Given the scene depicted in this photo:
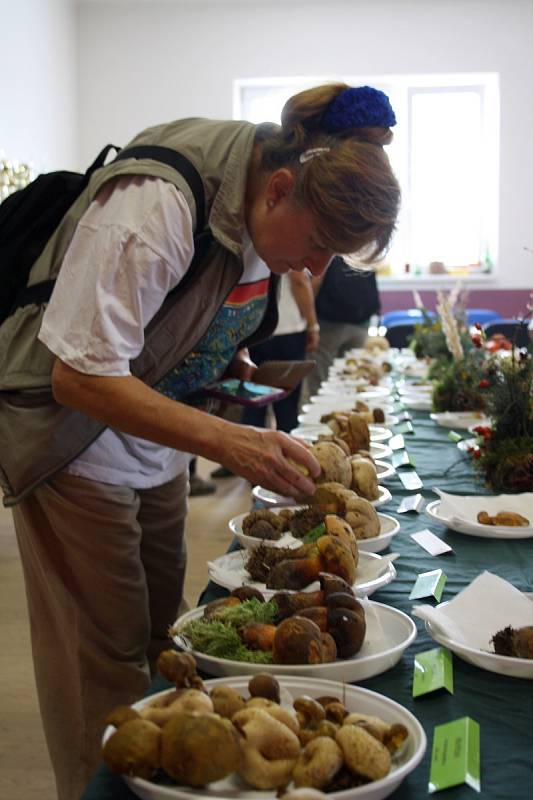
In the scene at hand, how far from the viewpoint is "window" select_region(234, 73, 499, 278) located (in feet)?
30.7

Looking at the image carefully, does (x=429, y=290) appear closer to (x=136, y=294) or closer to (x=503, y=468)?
(x=503, y=468)

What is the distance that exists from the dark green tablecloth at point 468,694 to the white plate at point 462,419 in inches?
50.8

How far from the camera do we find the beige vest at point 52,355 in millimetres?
1465

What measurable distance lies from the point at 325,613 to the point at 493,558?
0.57 meters

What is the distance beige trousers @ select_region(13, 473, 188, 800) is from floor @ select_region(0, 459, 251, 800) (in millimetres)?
676

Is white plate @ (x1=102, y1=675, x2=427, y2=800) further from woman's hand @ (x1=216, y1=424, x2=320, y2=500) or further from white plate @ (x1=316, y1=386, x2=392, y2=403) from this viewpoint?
white plate @ (x1=316, y1=386, x2=392, y2=403)

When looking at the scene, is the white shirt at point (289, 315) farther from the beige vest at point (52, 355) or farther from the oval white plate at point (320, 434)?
the beige vest at point (52, 355)

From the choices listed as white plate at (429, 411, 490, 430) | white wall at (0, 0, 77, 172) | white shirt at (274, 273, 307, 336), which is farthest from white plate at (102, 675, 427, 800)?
white wall at (0, 0, 77, 172)

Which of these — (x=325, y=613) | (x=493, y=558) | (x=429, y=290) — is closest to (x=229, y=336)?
(x=493, y=558)

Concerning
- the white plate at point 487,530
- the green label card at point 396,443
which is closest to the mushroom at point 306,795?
the white plate at point 487,530

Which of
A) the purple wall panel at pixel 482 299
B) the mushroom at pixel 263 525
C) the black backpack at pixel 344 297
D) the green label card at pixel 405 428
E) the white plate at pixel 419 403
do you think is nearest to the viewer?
the mushroom at pixel 263 525

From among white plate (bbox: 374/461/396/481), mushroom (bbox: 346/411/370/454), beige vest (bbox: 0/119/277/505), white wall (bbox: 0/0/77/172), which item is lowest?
white plate (bbox: 374/461/396/481)

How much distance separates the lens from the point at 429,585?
1335 mm

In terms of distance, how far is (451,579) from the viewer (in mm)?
1398
